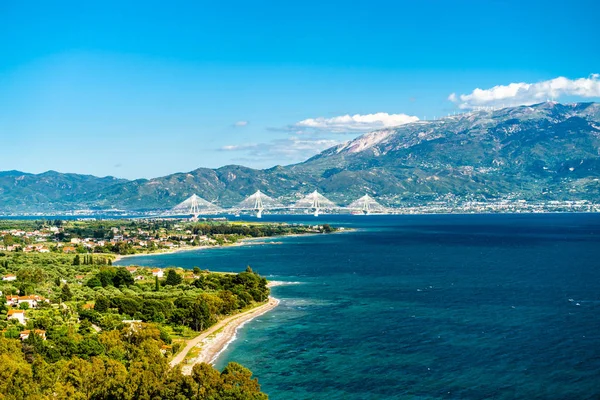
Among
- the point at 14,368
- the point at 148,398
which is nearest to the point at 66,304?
the point at 14,368

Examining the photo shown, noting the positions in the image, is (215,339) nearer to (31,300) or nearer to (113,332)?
(113,332)

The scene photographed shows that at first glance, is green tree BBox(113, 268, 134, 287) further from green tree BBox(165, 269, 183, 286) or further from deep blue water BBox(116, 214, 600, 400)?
deep blue water BBox(116, 214, 600, 400)

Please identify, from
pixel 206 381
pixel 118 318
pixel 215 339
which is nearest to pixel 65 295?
pixel 118 318

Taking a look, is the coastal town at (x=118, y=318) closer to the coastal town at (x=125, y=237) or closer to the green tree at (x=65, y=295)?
the green tree at (x=65, y=295)

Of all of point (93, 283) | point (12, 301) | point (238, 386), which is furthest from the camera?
point (93, 283)

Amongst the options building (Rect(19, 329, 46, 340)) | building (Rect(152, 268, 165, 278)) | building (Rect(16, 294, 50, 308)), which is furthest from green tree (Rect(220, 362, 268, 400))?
building (Rect(152, 268, 165, 278))

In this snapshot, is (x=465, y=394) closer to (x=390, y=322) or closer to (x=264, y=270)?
(x=390, y=322)

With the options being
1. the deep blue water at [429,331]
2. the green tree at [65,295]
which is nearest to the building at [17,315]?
the green tree at [65,295]
